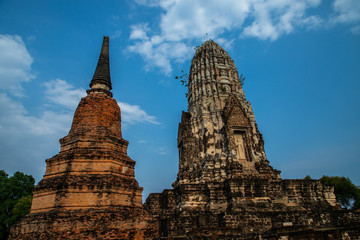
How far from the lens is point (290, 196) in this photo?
1498cm

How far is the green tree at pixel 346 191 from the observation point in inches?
1298

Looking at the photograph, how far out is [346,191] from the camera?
109ft

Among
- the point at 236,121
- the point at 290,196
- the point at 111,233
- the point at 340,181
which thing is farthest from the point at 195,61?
the point at 340,181

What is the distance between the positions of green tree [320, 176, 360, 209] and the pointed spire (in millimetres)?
35169

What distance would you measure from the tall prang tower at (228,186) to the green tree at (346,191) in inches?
866

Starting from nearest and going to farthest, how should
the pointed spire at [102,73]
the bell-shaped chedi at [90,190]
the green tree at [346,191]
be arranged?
the bell-shaped chedi at [90,190] → the pointed spire at [102,73] → the green tree at [346,191]

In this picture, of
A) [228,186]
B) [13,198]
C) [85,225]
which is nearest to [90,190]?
[85,225]

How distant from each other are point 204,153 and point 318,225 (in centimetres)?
793

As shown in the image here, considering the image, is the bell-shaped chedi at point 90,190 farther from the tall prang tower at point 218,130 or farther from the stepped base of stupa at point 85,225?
the tall prang tower at point 218,130

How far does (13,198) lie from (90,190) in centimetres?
2724

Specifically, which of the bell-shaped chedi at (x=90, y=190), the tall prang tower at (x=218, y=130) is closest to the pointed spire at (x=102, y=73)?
the bell-shaped chedi at (x=90, y=190)

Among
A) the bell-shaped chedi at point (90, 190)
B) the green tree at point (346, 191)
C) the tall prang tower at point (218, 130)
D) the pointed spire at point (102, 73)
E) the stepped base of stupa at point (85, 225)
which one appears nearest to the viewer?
the stepped base of stupa at point (85, 225)

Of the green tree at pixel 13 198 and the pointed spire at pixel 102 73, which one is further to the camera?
the green tree at pixel 13 198

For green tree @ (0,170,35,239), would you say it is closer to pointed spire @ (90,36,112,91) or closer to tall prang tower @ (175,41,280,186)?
tall prang tower @ (175,41,280,186)
